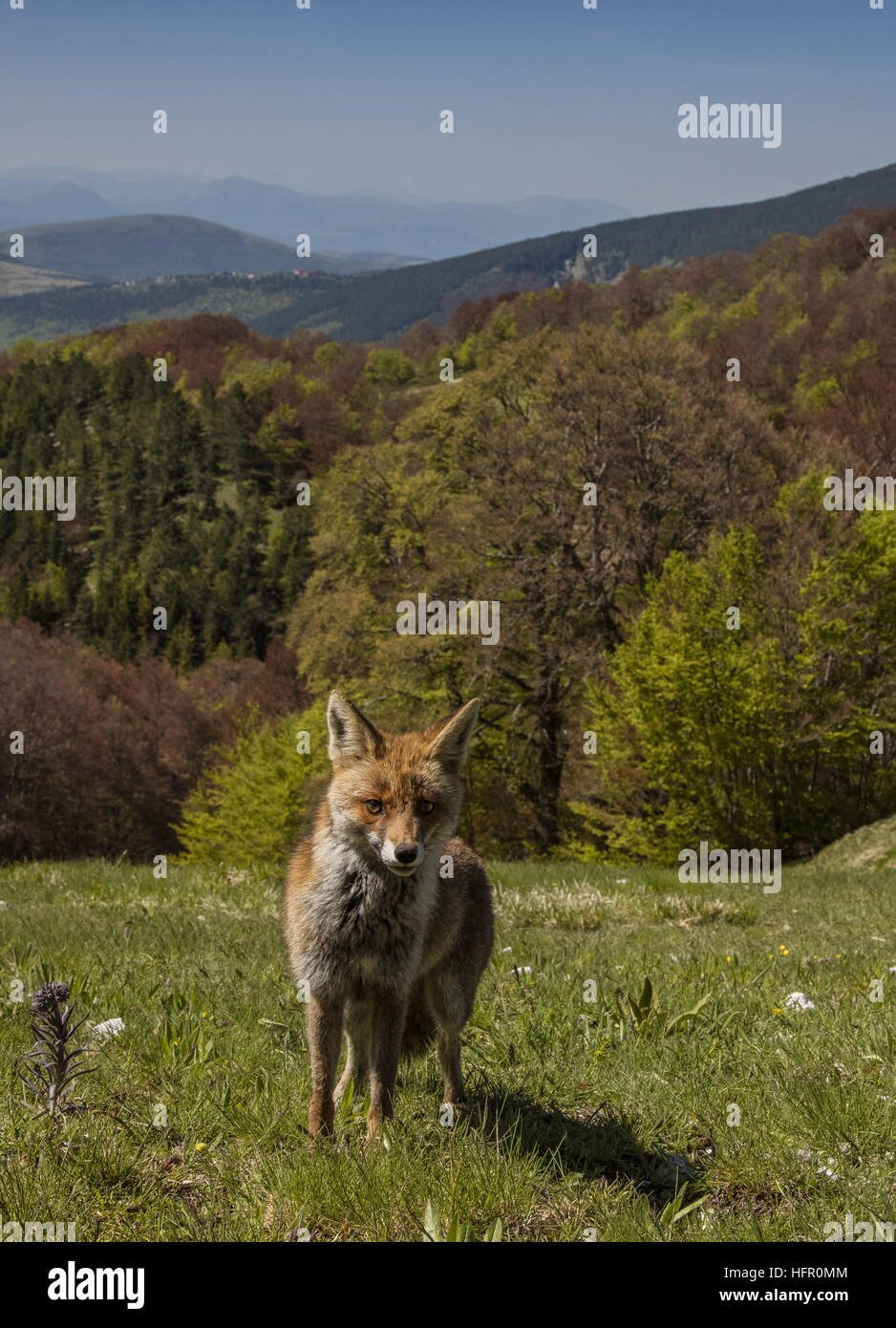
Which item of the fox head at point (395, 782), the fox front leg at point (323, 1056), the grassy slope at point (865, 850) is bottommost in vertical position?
the grassy slope at point (865, 850)

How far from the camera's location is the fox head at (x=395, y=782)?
15.0ft

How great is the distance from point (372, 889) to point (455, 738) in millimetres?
778

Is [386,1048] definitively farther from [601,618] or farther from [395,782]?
[601,618]

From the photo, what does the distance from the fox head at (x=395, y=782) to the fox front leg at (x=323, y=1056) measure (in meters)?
0.74

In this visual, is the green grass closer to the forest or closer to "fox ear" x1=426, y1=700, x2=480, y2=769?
"fox ear" x1=426, y1=700, x2=480, y2=769

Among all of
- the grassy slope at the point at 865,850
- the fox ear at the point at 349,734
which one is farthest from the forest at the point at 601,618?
the fox ear at the point at 349,734

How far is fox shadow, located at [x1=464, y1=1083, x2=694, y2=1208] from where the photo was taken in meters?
4.66

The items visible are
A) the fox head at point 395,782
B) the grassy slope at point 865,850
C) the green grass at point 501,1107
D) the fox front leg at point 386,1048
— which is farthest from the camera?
the grassy slope at point 865,850

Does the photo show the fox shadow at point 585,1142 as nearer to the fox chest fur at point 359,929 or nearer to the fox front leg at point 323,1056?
the fox front leg at point 323,1056

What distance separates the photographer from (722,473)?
36500mm

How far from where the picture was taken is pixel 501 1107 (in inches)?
211

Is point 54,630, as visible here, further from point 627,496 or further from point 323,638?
point 627,496

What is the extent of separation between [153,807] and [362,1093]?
83424 mm
